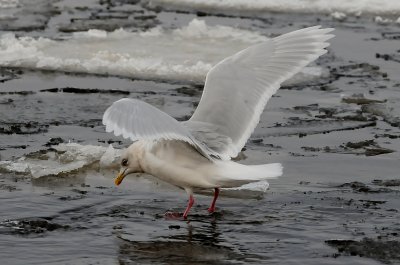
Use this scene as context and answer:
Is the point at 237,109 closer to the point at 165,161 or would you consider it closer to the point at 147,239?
the point at 165,161

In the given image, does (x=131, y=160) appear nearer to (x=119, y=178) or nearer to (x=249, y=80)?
(x=119, y=178)

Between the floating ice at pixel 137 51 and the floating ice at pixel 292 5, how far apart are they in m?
2.27

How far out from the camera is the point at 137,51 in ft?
42.0

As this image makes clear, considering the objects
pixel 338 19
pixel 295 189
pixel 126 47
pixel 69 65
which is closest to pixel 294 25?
pixel 338 19

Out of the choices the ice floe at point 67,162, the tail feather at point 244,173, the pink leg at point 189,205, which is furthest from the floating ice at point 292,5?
the tail feather at point 244,173

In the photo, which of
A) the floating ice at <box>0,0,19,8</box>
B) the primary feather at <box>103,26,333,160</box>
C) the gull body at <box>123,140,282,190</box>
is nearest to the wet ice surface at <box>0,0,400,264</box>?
the gull body at <box>123,140,282,190</box>

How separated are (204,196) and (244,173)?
4.37ft

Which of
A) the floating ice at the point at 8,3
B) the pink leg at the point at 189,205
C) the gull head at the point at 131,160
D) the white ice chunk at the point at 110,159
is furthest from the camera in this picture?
the floating ice at the point at 8,3

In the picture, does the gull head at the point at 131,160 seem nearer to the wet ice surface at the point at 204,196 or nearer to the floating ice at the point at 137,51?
the wet ice surface at the point at 204,196

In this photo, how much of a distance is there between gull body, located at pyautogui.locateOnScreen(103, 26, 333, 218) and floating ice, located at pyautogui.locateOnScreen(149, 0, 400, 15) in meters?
9.12

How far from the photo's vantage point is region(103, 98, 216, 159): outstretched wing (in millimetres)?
5945

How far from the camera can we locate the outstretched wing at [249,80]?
7.24m

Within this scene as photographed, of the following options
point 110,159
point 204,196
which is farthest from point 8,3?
point 204,196

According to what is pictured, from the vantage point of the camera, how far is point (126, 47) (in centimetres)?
1303
